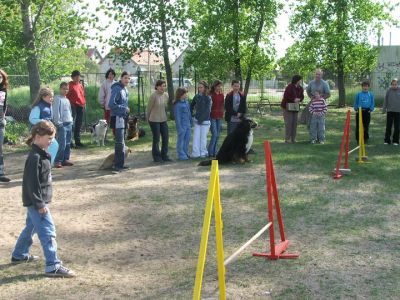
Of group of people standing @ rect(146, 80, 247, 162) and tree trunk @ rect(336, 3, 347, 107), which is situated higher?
tree trunk @ rect(336, 3, 347, 107)

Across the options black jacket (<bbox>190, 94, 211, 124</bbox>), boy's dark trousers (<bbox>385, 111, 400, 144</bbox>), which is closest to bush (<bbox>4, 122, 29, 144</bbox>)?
black jacket (<bbox>190, 94, 211, 124</bbox>)

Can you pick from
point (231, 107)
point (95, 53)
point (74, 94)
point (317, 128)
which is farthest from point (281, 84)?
point (231, 107)

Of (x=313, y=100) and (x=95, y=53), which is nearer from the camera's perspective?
(x=313, y=100)

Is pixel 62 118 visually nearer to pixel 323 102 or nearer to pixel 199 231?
pixel 199 231

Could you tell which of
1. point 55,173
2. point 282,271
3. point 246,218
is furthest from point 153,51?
point 282,271

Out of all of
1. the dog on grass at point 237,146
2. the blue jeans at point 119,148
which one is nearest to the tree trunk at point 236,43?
the dog on grass at point 237,146

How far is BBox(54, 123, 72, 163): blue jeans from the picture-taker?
10780 mm

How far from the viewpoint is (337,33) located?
29234 millimetres

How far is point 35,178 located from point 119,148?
557cm

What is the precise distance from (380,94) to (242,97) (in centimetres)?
2204

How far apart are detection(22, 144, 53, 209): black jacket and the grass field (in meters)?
0.75

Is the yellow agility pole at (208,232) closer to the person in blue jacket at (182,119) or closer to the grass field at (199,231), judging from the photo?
the grass field at (199,231)

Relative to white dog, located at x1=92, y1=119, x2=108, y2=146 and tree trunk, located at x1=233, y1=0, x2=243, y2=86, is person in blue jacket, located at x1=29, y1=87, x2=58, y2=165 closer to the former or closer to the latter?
white dog, located at x1=92, y1=119, x2=108, y2=146

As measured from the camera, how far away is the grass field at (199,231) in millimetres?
4828
